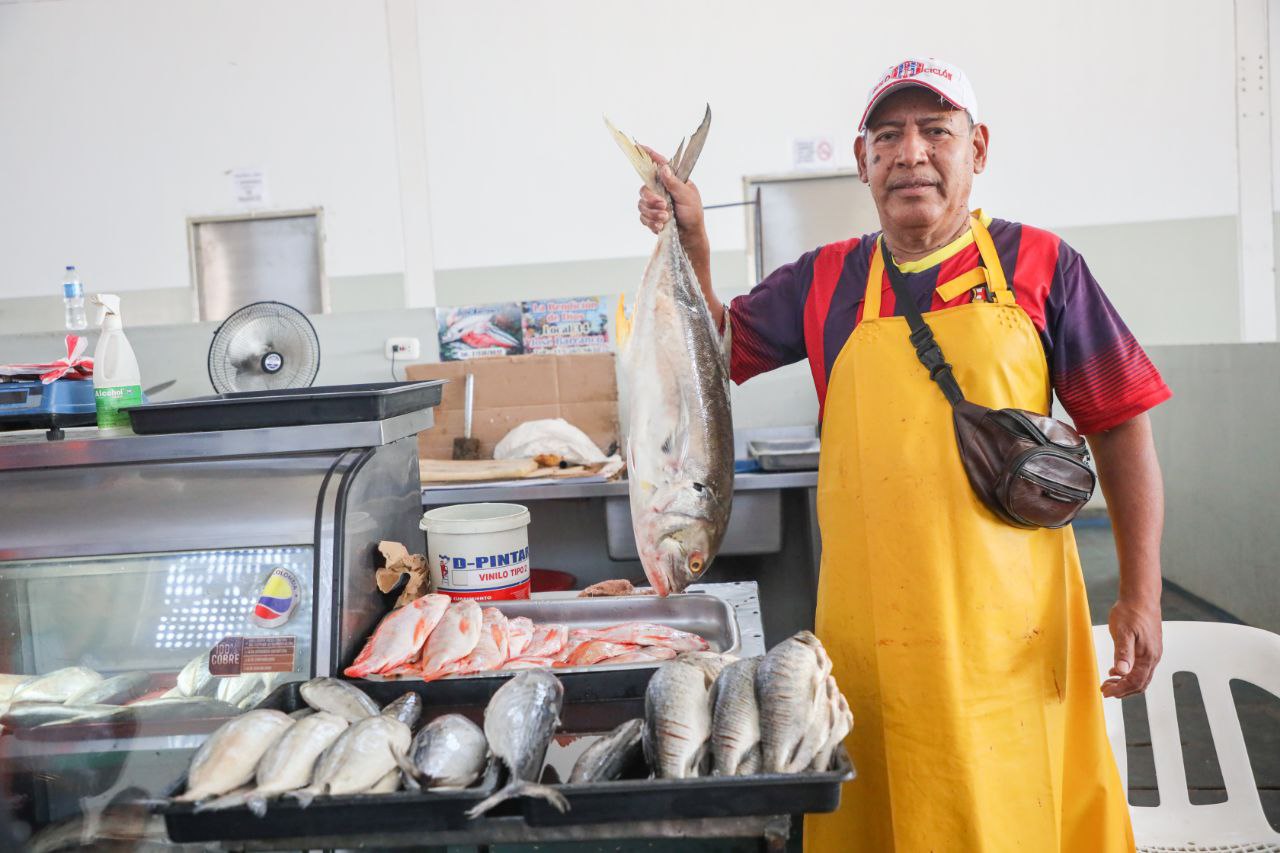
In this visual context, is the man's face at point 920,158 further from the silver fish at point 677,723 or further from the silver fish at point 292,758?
the silver fish at point 292,758

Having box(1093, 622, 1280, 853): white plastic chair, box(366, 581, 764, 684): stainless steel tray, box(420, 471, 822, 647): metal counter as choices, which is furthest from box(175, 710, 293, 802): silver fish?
box(420, 471, 822, 647): metal counter

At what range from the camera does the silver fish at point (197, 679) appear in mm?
1596

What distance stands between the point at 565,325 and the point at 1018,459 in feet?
12.6

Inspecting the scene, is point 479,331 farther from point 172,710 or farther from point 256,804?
point 256,804

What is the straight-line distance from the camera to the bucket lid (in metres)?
1.87

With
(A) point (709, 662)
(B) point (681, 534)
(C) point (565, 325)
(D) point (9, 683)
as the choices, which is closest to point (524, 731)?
(A) point (709, 662)

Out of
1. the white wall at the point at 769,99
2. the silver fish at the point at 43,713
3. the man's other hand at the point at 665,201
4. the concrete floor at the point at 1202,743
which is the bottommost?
the concrete floor at the point at 1202,743

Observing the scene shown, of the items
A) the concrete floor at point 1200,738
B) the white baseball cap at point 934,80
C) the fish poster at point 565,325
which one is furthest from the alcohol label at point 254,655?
the fish poster at point 565,325

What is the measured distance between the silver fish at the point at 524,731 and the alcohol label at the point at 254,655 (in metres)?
0.54

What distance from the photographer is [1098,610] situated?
475 centimetres

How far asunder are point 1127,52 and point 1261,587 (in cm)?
298

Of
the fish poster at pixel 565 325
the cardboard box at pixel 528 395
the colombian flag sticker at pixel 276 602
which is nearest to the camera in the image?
the colombian flag sticker at pixel 276 602

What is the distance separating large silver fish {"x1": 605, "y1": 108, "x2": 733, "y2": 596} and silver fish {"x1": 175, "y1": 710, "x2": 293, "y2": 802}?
0.65m

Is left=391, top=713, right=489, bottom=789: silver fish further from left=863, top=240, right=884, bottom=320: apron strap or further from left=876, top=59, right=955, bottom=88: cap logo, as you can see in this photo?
left=876, top=59, right=955, bottom=88: cap logo
